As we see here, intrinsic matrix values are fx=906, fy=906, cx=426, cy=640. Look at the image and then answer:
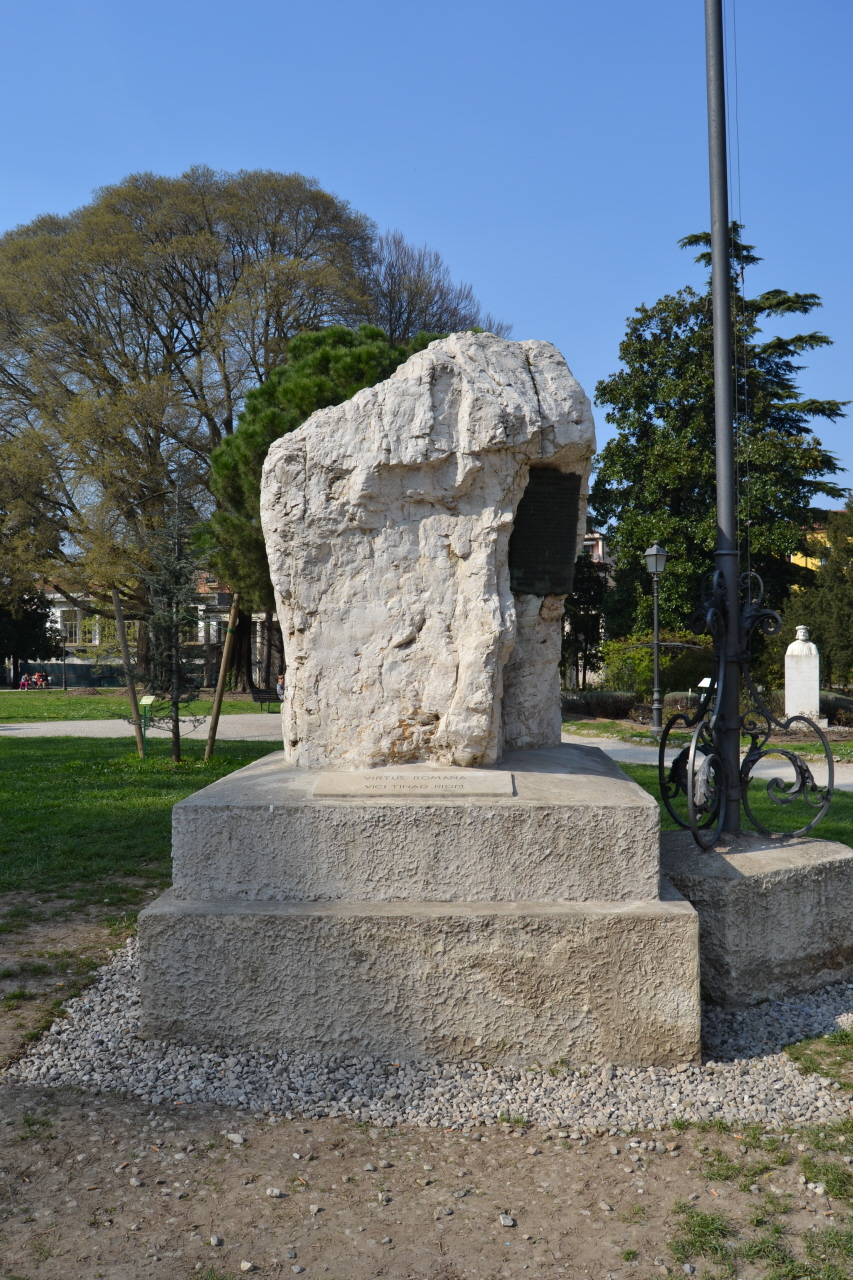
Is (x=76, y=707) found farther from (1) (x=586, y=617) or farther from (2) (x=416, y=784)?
(2) (x=416, y=784)

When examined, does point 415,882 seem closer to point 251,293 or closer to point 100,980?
point 100,980

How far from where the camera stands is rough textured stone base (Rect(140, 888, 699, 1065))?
3295 millimetres

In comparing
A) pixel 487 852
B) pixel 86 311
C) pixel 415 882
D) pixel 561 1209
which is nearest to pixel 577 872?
pixel 487 852

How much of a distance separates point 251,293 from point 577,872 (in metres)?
21.8

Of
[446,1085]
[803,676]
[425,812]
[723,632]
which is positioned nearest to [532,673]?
[723,632]

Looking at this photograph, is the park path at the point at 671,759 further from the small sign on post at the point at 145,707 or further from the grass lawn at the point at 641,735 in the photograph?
the small sign on post at the point at 145,707

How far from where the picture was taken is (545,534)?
424cm

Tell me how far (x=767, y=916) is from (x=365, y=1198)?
81.6 inches

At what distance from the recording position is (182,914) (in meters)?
3.38

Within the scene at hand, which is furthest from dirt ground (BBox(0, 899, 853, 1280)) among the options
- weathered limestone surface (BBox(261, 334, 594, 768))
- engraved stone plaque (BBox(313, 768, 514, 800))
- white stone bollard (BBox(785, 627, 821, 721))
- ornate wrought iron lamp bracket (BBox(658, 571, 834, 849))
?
white stone bollard (BBox(785, 627, 821, 721))

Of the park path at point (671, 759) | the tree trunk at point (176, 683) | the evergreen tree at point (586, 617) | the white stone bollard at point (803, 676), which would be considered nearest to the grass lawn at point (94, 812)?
the tree trunk at point (176, 683)

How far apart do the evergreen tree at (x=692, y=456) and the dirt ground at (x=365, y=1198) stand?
19.1 metres

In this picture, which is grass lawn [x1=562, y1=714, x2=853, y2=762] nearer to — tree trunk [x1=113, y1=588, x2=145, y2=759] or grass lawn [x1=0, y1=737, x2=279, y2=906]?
grass lawn [x1=0, y1=737, x2=279, y2=906]

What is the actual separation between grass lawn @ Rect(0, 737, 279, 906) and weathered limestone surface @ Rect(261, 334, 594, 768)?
2.50m
